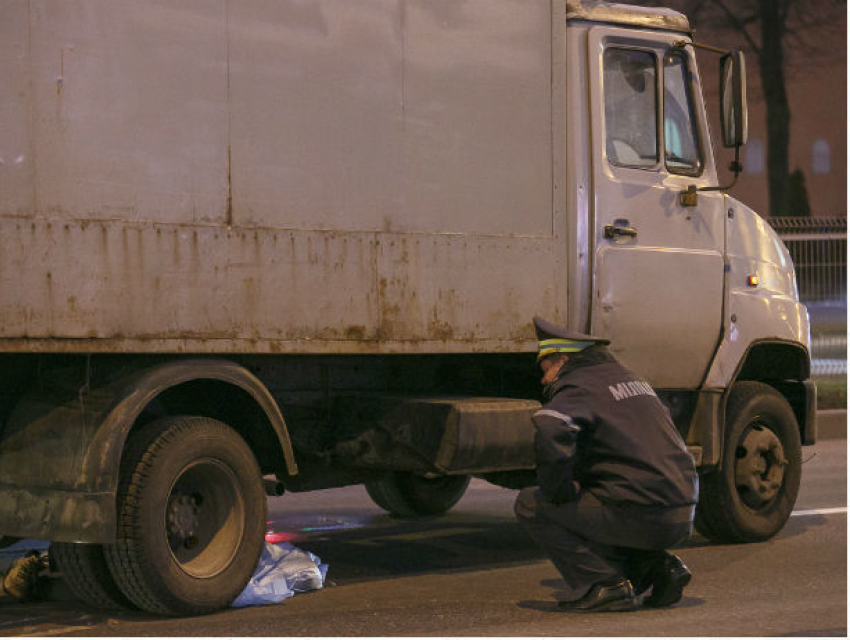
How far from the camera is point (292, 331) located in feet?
22.9

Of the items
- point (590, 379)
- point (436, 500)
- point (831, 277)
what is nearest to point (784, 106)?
point (831, 277)

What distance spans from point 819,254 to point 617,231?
1228 cm

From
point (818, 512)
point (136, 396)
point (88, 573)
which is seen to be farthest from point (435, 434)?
point (818, 512)

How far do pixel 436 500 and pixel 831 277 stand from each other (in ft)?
37.0

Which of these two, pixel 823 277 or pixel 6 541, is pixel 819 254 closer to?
pixel 823 277

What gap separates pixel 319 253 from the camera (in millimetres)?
7074

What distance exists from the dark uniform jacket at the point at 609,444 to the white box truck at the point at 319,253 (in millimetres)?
824

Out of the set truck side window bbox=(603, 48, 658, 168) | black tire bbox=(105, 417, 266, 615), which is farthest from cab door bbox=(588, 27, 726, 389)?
black tire bbox=(105, 417, 266, 615)

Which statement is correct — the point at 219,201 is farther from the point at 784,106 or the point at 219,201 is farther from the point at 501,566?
the point at 784,106

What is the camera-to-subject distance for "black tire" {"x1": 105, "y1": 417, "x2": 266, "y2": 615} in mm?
6508

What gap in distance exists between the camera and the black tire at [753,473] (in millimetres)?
9039

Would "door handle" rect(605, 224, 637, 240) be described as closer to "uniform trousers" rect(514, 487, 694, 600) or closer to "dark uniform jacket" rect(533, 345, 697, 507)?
"dark uniform jacket" rect(533, 345, 697, 507)

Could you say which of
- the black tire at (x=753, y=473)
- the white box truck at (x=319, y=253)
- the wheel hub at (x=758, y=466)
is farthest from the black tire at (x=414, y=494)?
the wheel hub at (x=758, y=466)

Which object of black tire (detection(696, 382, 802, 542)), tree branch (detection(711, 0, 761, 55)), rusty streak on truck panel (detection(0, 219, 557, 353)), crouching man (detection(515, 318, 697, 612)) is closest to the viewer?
rusty streak on truck panel (detection(0, 219, 557, 353))
